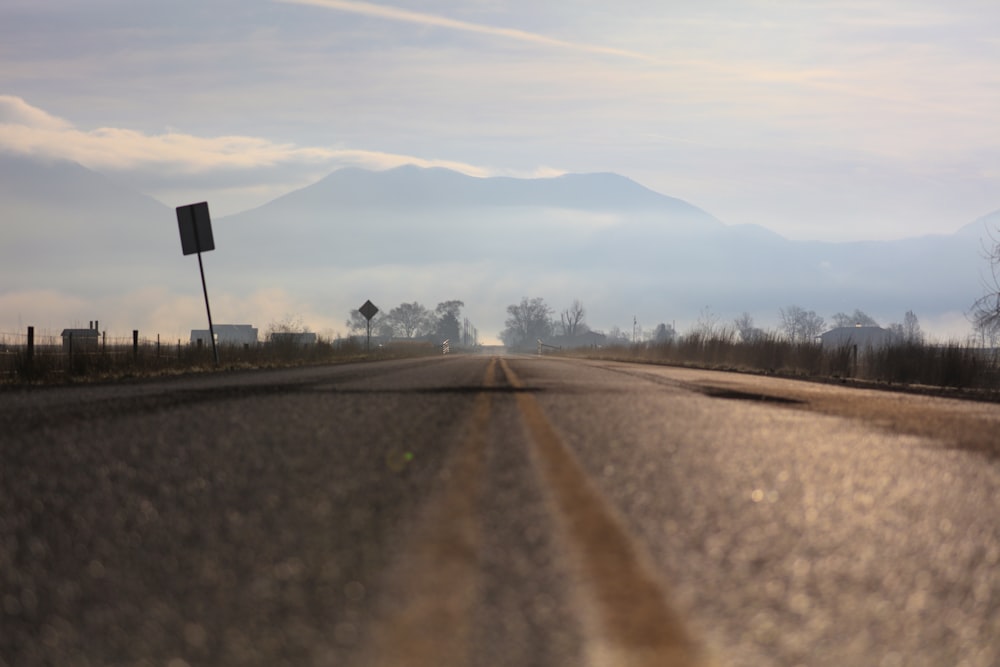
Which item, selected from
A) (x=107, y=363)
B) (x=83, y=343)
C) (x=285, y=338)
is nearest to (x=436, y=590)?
(x=107, y=363)

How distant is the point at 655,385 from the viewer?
646 inches

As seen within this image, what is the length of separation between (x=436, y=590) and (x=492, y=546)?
72cm

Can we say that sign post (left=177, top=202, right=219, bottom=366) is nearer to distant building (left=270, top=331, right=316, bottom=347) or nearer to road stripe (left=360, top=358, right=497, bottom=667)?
distant building (left=270, top=331, right=316, bottom=347)

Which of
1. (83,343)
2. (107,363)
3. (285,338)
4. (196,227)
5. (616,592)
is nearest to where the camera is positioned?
(616,592)

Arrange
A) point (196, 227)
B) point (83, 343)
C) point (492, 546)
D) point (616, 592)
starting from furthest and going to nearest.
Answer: point (83, 343), point (196, 227), point (492, 546), point (616, 592)

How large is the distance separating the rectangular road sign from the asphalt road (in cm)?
1994

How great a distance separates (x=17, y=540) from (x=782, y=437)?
586 cm

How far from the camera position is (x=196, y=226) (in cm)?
2809

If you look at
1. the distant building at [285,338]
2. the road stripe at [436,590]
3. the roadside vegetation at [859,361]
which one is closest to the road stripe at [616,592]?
the road stripe at [436,590]

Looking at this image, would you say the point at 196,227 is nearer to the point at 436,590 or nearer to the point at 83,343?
the point at 83,343

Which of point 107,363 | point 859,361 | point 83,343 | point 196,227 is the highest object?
point 196,227

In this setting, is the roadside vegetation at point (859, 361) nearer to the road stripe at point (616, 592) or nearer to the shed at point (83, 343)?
the shed at point (83, 343)

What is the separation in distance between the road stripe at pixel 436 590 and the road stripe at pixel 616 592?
0.35 metres

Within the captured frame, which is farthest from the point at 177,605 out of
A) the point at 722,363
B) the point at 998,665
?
the point at 722,363
